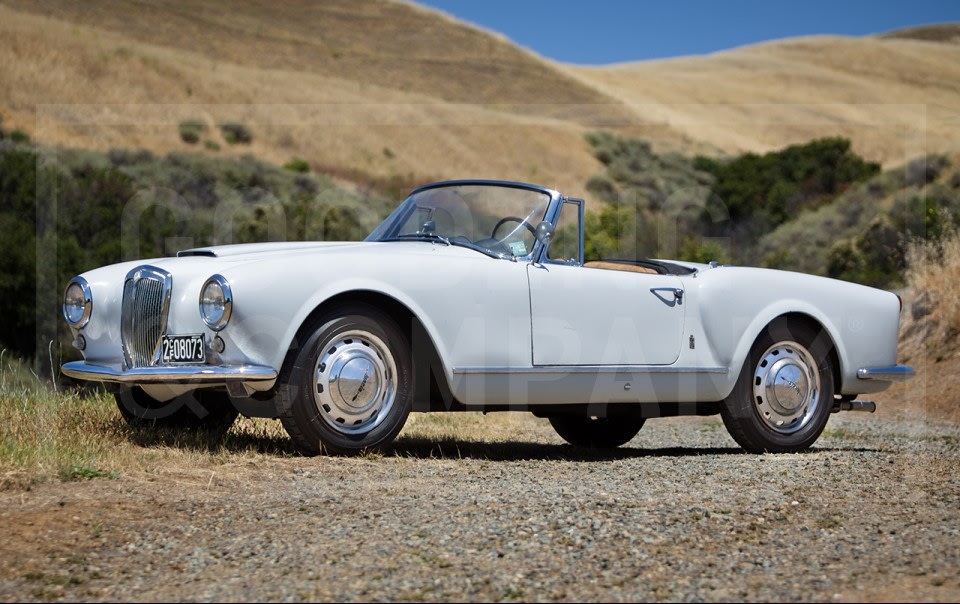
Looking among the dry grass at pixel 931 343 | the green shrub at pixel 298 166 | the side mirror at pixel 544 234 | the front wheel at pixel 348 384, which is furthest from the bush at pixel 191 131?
the front wheel at pixel 348 384

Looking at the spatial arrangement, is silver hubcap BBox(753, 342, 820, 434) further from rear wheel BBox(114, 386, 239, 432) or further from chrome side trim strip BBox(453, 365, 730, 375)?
rear wheel BBox(114, 386, 239, 432)

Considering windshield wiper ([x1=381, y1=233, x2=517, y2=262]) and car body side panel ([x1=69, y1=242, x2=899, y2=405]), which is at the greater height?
windshield wiper ([x1=381, y1=233, x2=517, y2=262])

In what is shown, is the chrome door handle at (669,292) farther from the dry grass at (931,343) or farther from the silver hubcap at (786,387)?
the dry grass at (931,343)

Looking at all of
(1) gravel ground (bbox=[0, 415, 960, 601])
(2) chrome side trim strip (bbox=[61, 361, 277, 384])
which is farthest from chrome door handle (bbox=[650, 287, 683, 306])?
(2) chrome side trim strip (bbox=[61, 361, 277, 384])

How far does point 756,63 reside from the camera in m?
105

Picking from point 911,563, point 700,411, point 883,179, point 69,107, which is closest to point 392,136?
point 69,107

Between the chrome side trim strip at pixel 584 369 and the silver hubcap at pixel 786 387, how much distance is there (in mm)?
338

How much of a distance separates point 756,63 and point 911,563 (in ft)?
350

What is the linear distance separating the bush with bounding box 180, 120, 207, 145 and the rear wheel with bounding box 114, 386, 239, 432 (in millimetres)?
37752

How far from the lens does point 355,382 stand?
5629 millimetres

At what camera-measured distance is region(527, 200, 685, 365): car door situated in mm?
6168

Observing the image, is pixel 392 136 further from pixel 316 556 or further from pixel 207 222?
pixel 316 556

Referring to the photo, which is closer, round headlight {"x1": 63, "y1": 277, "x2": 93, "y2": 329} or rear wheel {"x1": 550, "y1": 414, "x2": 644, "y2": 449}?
round headlight {"x1": 63, "y1": 277, "x2": 93, "y2": 329}

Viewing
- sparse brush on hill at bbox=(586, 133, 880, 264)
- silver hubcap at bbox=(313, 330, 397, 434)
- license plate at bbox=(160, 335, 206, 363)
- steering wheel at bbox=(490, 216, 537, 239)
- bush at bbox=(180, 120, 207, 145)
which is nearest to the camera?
license plate at bbox=(160, 335, 206, 363)
